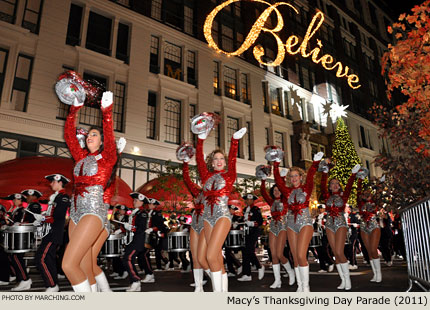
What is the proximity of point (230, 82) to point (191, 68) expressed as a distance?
3599 millimetres

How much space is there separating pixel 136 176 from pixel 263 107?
41.7ft

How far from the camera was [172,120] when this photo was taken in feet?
67.2

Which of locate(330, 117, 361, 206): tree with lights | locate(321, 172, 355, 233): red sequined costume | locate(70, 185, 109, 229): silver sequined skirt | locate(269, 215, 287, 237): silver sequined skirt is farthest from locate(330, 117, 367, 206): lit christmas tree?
locate(70, 185, 109, 229): silver sequined skirt

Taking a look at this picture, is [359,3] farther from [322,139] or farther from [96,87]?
[96,87]

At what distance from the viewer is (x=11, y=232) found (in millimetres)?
6703

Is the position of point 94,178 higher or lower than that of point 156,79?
lower

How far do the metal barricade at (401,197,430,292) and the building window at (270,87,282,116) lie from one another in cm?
2210

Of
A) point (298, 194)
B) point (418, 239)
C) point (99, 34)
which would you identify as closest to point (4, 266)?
point (298, 194)

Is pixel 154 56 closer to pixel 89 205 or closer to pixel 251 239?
Result: pixel 251 239

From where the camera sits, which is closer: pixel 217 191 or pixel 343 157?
pixel 217 191

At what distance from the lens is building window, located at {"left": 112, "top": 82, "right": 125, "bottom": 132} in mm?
17959

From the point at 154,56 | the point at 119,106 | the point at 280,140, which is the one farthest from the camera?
the point at 280,140

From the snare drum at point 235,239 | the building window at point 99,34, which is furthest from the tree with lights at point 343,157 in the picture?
the snare drum at point 235,239
